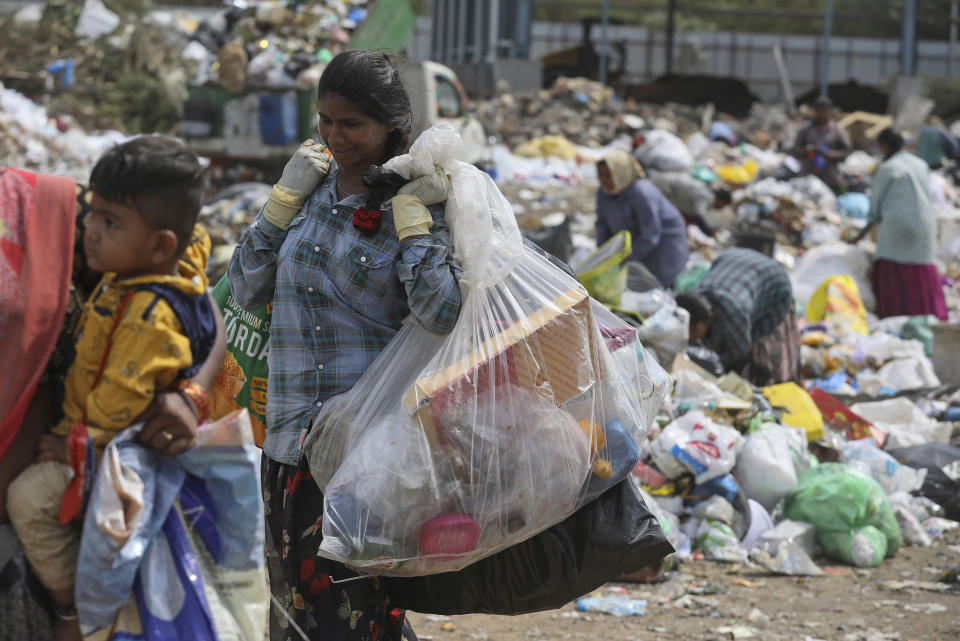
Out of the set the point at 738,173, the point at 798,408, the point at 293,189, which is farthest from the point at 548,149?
the point at 293,189

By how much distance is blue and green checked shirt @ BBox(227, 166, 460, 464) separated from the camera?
7.80 ft

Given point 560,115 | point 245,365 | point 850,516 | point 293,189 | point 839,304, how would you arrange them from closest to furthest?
point 293,189
point 245,365
point 850,516
point 839,304
point 560,115

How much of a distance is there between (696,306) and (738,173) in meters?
7.57

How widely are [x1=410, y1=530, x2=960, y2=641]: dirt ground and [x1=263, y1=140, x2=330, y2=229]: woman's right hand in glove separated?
1.78 meters

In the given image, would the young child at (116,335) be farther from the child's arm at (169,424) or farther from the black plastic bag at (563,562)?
the black plastic bag at (563,562)

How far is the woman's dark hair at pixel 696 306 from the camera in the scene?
571 centimetres

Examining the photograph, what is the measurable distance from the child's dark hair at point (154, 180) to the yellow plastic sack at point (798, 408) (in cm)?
414

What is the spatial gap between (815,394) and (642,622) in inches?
100

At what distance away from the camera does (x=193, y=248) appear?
1991 mm

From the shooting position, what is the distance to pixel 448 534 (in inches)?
88.7

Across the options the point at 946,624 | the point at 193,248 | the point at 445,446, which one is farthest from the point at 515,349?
the point at 946,624

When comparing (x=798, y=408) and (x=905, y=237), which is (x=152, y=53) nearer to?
(x=905, y=237)

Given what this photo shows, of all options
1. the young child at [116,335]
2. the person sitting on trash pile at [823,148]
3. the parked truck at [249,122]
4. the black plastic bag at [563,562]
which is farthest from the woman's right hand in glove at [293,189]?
the person sitting on trash pile at [823,148]

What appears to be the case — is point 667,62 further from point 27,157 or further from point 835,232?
point 27,157
